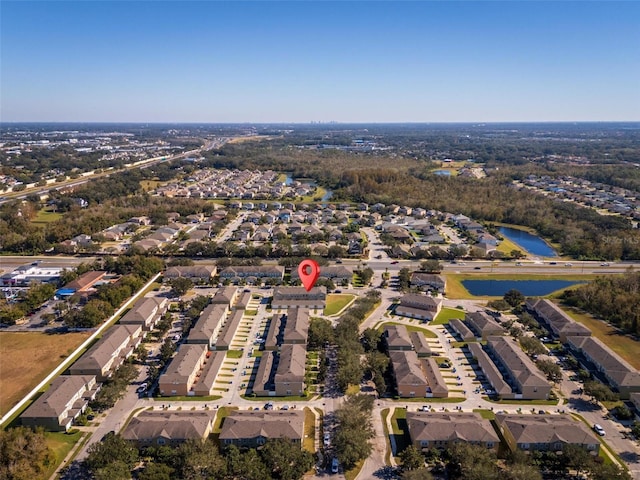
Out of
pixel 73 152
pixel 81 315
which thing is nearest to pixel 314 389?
pixel 81 315

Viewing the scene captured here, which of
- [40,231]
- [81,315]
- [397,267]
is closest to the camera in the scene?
[81,315]

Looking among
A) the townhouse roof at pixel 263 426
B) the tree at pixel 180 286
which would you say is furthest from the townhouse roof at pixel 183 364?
the tree at pixel 180 286

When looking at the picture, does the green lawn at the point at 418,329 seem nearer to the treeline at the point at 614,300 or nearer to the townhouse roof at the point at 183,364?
the townhouse roof at the point at 183,364

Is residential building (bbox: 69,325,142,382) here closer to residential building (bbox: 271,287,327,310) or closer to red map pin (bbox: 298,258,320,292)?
residential building (bbox: 271,287,327,310)

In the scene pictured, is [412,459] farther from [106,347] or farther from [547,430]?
[106,347]

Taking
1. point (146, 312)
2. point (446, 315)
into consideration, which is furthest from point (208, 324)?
point (446, 315)

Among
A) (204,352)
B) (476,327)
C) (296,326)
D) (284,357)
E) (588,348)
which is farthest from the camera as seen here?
(476,327)

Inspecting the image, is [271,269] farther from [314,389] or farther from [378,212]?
[378,212]
